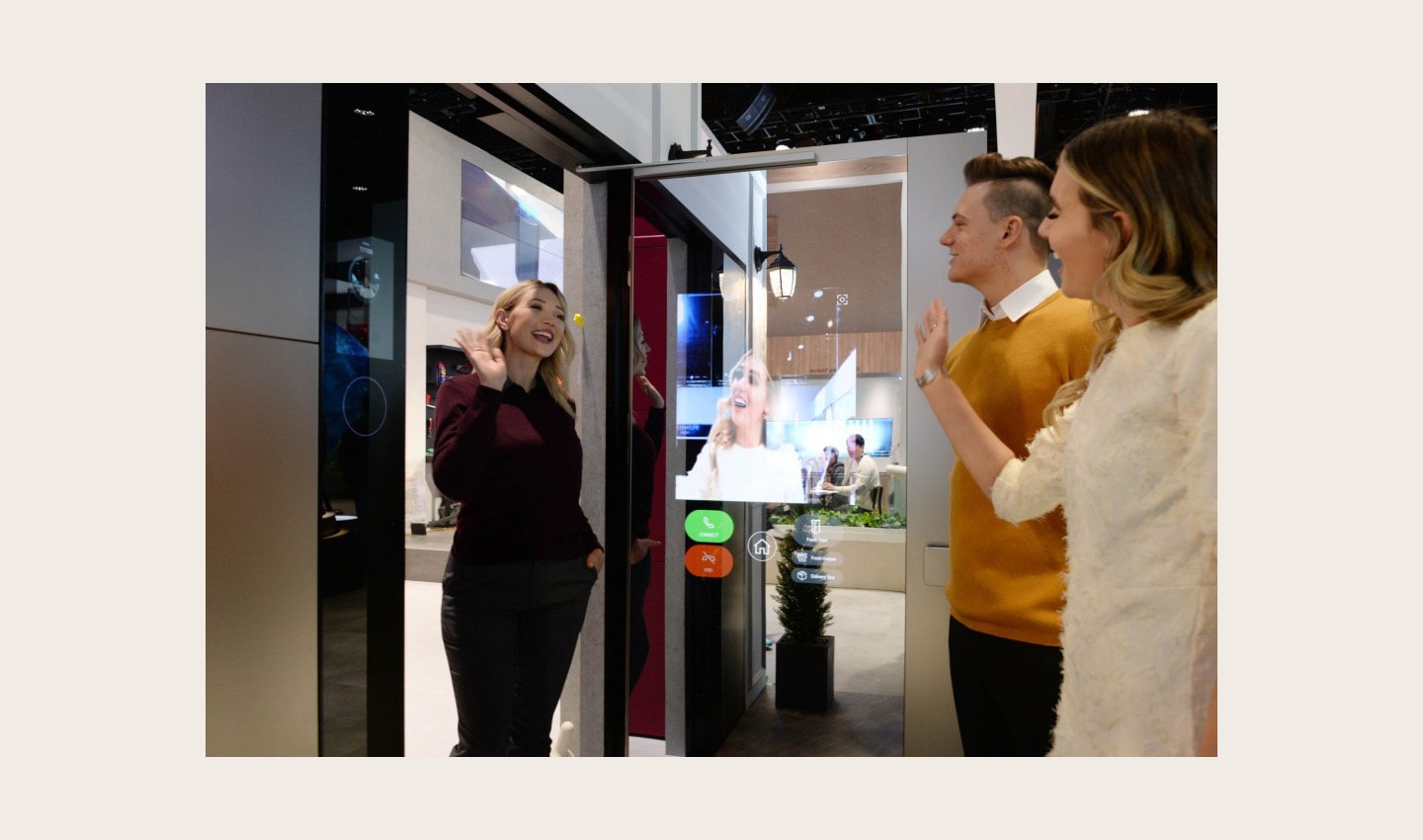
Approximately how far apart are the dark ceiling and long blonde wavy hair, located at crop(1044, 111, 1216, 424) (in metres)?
0.10

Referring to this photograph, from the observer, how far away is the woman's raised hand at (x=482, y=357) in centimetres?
204

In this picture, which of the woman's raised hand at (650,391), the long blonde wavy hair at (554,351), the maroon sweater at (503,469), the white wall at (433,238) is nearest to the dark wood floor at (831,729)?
the maroon sweater at (503,469)

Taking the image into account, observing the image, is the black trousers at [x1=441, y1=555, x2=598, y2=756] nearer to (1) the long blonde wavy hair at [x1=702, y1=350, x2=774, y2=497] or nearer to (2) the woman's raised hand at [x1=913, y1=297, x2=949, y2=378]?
(1) the long blonde wavy hair at [x1=702, y1=350, x2=774, y2=497]

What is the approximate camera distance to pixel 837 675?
83.1 inches

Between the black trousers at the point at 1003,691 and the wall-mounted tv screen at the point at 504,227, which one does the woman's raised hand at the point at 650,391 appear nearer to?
the wall-mounted tv screen at the point at 504,227

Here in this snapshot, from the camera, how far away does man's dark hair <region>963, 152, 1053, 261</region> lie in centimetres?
174

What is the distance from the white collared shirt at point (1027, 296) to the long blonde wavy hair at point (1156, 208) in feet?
0.66

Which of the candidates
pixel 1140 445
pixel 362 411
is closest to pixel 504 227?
pixel 362 411

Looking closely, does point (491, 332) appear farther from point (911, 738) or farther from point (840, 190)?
point (911, 738)

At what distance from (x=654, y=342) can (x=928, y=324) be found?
877 mm

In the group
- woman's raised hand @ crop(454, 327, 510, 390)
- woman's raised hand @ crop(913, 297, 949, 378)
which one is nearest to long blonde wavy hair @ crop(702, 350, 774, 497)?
woman's raised hand @ crop(913, 297, 949, 378)

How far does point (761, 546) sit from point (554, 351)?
33.4 inches

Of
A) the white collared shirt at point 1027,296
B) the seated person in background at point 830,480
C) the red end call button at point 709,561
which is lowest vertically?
the red end call button at point 709,561

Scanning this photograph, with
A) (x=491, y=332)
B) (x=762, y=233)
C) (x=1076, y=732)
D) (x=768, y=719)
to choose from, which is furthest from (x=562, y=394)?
(x=1076, y=732)
